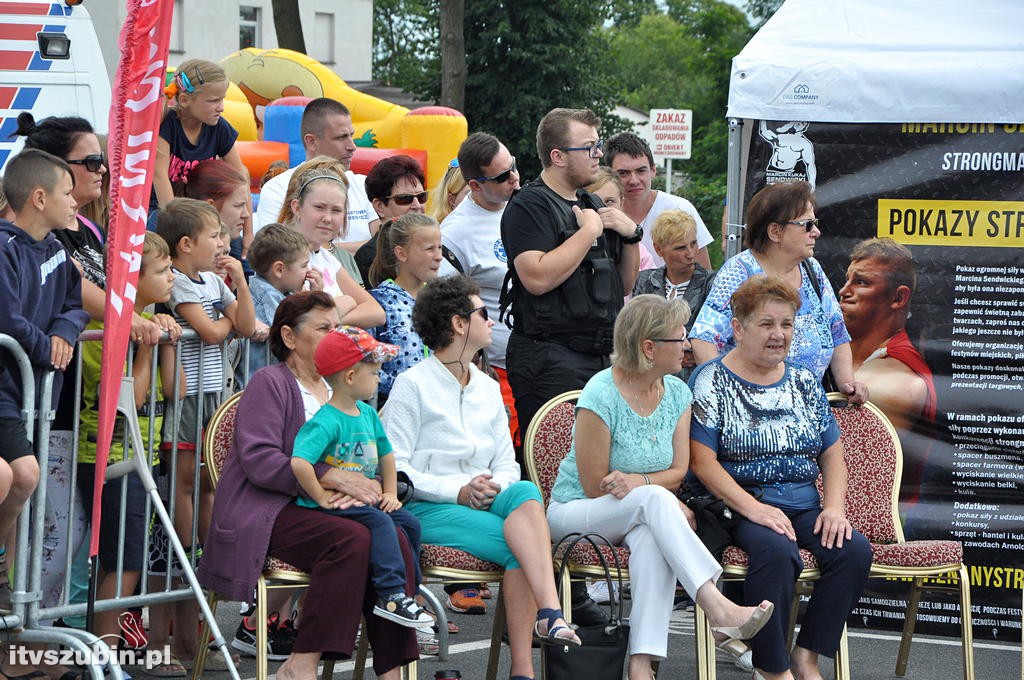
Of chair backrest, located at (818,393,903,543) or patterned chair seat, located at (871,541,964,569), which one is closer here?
patterned chair seat, located at (871,541,964,569)

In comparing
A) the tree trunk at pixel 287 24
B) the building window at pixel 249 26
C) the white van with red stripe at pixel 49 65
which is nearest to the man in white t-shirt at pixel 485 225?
the white van with red stripe at pixel 49 65

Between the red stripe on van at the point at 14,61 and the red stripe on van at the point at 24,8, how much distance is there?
9.3 inches

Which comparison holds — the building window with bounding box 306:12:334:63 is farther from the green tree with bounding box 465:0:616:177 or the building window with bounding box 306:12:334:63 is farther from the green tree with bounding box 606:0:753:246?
the green tree with bounding box 465:0:616:177

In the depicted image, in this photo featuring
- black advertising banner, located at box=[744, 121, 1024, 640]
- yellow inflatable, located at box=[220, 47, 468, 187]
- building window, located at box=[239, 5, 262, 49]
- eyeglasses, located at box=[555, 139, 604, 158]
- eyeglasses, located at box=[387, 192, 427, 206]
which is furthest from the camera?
building window, located at box=[239, 5, 262, 49]

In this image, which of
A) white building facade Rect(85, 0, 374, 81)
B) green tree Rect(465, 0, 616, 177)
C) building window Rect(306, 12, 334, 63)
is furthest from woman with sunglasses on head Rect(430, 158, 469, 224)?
building window Rect(306, 12, 334, 63)

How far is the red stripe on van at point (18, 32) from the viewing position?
7.71 metres

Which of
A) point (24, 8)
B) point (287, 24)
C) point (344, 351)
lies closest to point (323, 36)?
point (287, 24)

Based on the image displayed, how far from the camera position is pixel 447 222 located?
274 inches

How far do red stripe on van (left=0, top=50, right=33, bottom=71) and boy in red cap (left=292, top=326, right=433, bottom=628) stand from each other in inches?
148

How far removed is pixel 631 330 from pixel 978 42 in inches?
94.0

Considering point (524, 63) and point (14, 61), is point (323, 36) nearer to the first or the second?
point (524, 63)

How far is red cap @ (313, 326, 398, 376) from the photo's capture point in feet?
15.7

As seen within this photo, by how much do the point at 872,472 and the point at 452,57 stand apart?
67.9 ft

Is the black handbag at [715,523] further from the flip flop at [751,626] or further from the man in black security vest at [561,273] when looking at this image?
the man in black security vest at [561,273]
